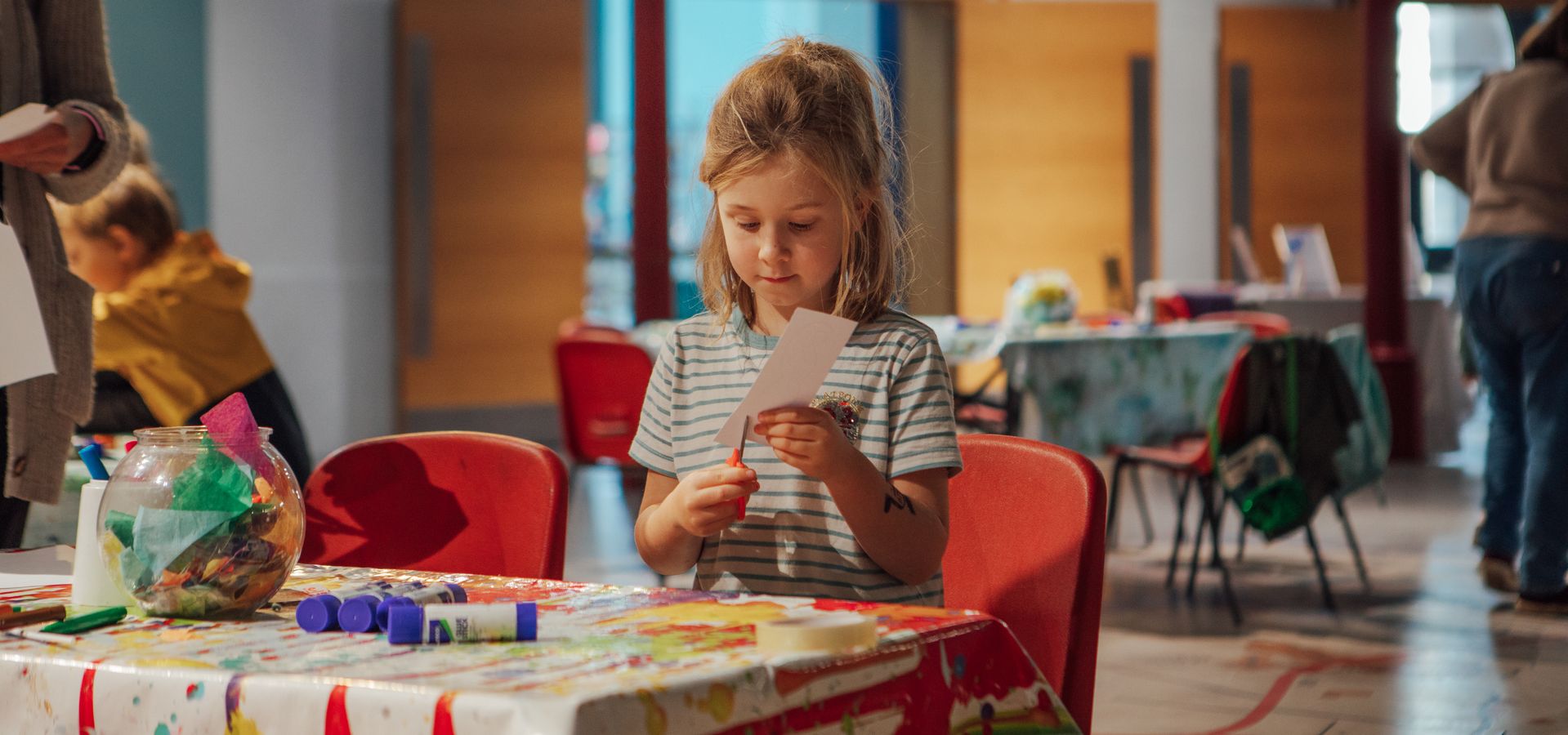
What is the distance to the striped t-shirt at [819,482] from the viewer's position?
1.37 m

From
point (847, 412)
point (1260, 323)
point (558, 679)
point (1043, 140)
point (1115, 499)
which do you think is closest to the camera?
point (558, 679)

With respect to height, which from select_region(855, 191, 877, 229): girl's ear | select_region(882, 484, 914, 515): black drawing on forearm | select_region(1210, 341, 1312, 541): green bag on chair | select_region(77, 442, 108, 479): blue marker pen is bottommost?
select_region(1210, 341, 1312, 541): green bag on chair

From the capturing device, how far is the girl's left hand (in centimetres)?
115

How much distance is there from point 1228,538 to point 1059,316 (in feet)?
3.49

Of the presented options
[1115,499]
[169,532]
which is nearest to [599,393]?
[1115,499]

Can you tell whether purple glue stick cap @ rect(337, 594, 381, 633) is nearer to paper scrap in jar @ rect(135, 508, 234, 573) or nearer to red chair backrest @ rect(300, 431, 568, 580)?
paper scrap in jar @ rect(135, 508, 234, 573)

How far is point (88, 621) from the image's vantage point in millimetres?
997

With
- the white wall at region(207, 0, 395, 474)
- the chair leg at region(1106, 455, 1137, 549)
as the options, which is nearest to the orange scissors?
the chair leg at region(1106, 455, 1137, 549)

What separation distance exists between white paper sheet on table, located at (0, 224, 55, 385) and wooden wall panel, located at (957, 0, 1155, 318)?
732 centimetres

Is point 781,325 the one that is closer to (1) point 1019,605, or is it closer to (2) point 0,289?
(1) point 1019,605

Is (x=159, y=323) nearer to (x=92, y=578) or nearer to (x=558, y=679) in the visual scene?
(x=92, y=578)

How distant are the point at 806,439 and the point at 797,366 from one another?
111 mm

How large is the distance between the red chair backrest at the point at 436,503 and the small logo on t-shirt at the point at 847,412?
1.08ft

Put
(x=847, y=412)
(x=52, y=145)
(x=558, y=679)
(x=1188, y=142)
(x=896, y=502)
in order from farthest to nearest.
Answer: (x=1188, y=142)
(x=52, y=145)
(x=847, y=412)
(x=896, y=502)
(x=558, y=679)
